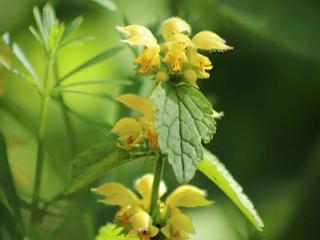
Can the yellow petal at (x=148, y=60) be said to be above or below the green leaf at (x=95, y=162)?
above

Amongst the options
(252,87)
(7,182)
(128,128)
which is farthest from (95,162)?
(252,87)

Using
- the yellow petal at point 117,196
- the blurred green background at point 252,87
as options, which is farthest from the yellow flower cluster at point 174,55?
the blurred green background at point 252,87

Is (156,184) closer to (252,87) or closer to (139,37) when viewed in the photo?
(139,37)

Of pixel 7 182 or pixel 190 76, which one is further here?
pixel 7 182

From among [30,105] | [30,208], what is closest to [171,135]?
[30,208]

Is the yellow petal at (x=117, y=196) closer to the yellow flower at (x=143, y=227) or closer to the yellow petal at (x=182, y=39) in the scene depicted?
the yellow flower at (x=143, y=227)

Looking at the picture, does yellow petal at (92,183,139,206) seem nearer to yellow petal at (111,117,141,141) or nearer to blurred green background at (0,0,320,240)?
yellow petal at (111,117,141,141)
